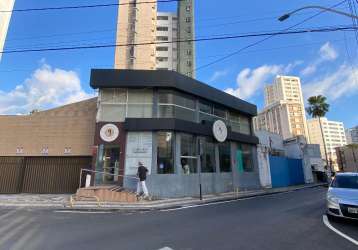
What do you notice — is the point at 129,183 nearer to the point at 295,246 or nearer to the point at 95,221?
the point at 95,221

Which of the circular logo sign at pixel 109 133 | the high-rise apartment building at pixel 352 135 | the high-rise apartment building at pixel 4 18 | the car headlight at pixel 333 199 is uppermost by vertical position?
the high-rise apartment building at pixel 352 135

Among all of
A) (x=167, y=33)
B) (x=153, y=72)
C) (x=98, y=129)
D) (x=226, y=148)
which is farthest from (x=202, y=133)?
(x=167, y=33)

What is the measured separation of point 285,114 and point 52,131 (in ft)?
216

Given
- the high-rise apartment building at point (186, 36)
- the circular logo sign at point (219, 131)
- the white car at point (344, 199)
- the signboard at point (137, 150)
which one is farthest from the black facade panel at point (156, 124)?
the high-rise apartment building at point (186, 36)

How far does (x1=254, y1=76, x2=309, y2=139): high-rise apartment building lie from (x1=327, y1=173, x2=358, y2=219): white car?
2353 inches

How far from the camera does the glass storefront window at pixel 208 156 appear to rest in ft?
61.3

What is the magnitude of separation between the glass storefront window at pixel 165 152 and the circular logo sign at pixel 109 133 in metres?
2.67

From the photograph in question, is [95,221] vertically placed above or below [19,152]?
below

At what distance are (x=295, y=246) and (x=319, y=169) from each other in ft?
137

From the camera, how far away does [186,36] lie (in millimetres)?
63062

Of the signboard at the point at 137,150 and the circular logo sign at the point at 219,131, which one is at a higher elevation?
the circular logo sign at the point at 219,131

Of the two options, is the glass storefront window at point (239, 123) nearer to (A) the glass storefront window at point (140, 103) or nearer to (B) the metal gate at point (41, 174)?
(A) the glass storefront window at point (140, 103)

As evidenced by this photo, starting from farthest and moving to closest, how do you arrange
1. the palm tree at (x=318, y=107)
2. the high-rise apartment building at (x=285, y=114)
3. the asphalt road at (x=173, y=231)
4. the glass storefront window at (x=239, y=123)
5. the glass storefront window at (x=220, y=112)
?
the high-rise apartment building at (x=285, y=114) < the palm tree at (x=318, y=107) < the glass storefront window at (x=239, y=123) < the glass storefront window at (x=220, y=112) < the asphalt road at (x=173, y=231)

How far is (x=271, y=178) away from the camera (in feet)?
87.0
